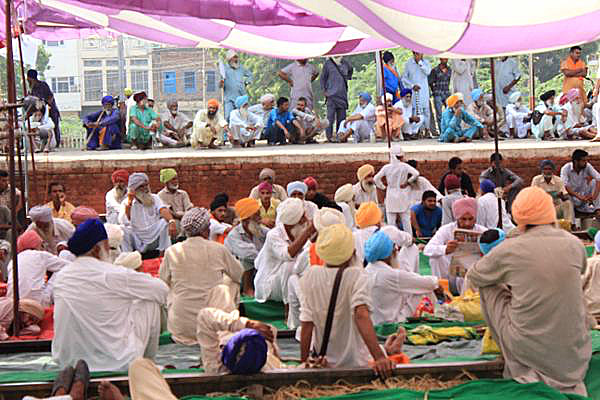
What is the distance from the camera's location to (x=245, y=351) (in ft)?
18.4

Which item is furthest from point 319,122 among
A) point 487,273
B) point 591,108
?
point 487,273

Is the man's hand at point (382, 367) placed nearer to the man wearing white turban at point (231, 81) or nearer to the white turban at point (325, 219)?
the white turban at point (325, 219)

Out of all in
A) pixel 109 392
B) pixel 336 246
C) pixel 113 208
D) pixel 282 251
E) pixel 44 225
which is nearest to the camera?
pixel 109 392

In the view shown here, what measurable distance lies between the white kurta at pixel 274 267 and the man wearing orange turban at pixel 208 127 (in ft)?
25.9

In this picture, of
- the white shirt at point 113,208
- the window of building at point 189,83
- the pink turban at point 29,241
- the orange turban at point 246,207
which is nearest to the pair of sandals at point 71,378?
the pink turban at point 29,241

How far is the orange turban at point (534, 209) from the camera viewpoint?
555 centimetres

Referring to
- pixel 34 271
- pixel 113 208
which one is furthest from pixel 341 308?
pixel 113 208

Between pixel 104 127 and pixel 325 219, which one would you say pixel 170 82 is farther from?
pixel 325 219

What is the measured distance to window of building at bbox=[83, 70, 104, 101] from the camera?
133 feet

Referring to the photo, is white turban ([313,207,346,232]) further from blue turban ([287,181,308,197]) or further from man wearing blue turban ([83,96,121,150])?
man wearing blue turban ([83,96,121,150])

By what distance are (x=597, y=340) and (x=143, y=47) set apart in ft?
106

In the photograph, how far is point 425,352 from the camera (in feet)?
21.7

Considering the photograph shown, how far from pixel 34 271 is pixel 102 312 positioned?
1.96 metres

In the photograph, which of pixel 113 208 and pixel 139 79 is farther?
pixel 139 79
